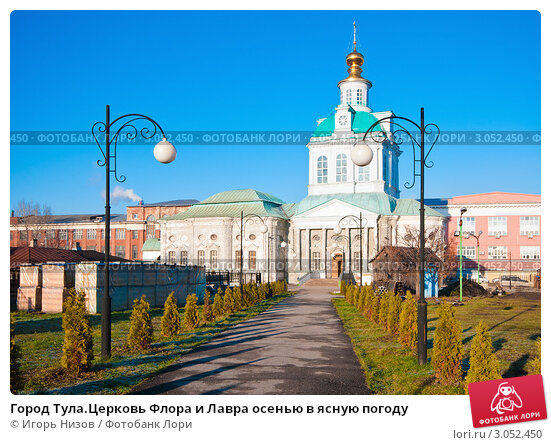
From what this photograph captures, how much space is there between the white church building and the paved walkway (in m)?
38.6

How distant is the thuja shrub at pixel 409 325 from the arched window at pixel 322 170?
1804 inches

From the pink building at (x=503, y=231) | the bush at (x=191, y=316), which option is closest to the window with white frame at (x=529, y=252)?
the pink building at (x=503, y=231)

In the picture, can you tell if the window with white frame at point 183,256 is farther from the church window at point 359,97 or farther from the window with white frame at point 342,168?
the church window at point 359,97

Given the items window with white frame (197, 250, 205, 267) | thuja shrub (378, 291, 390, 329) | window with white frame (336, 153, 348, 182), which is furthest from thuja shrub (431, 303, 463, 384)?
window with white frame (197, 250, 205, 267)

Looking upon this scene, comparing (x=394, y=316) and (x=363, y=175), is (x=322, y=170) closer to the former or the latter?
(x=363, y=175)

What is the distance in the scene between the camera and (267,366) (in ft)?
33.7

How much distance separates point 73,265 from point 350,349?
15060 millimetres

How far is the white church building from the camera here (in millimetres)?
53875

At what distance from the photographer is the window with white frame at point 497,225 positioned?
58.8 meters

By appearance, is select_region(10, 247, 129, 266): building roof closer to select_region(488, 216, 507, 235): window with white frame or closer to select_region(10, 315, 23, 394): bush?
select_region(10, 315, 23, 394): bush

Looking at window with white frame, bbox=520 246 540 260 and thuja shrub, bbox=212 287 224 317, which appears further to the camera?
window with white frame, bbox=520 246 540 260
